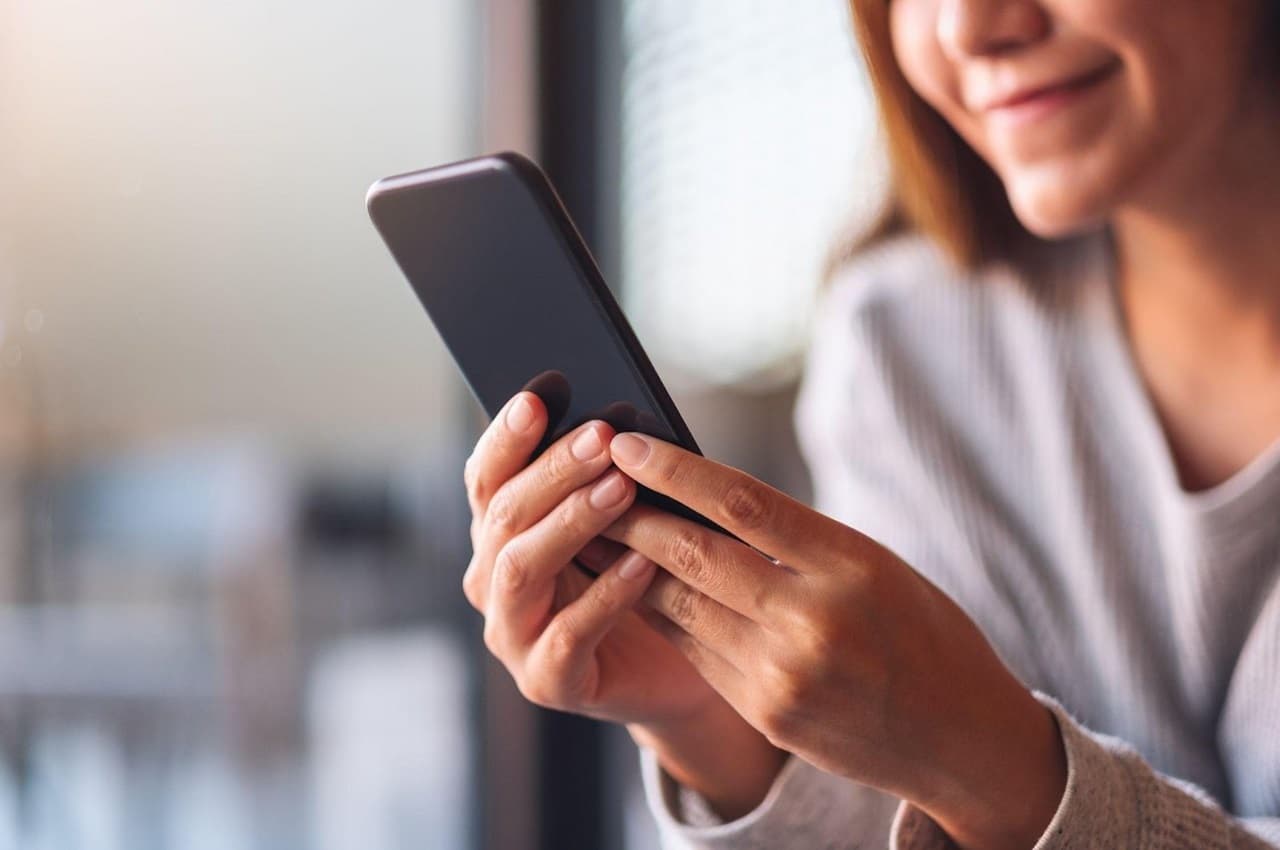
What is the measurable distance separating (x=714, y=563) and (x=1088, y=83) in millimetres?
456

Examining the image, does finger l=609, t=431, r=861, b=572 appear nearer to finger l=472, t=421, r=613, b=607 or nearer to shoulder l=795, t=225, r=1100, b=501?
finger l=472, t=421, r=613, b=607

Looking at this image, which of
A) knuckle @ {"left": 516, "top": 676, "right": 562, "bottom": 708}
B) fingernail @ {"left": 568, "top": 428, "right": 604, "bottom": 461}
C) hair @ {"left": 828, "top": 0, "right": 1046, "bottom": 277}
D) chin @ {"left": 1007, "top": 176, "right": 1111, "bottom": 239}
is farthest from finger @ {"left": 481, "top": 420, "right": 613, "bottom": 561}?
hair @ {"left": 828, "top": 0, "right": 1046, "bottom": 277}

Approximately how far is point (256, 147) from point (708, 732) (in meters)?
0.68

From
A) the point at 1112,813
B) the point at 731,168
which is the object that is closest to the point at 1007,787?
the point at 1112,813

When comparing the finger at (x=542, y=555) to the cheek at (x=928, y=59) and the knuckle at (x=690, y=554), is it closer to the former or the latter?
the knuckle at (x=690, y=554)

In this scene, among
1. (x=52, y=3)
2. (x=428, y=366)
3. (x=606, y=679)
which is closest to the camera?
(x=606, y=679)

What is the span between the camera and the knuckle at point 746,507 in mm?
624

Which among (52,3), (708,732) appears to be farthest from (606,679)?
(52,3)

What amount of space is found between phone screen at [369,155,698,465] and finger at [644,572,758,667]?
8 cm

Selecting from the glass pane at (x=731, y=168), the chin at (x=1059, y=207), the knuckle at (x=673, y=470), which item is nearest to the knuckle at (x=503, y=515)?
the knuckle at (x=673, y=470)

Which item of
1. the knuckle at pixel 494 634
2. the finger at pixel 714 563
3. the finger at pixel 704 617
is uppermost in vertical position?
the finger at pixel 714 563

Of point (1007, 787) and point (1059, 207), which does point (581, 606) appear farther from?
point (1059, 207)

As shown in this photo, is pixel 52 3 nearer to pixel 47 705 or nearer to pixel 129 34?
pixel 129 34

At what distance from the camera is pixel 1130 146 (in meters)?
0.86
